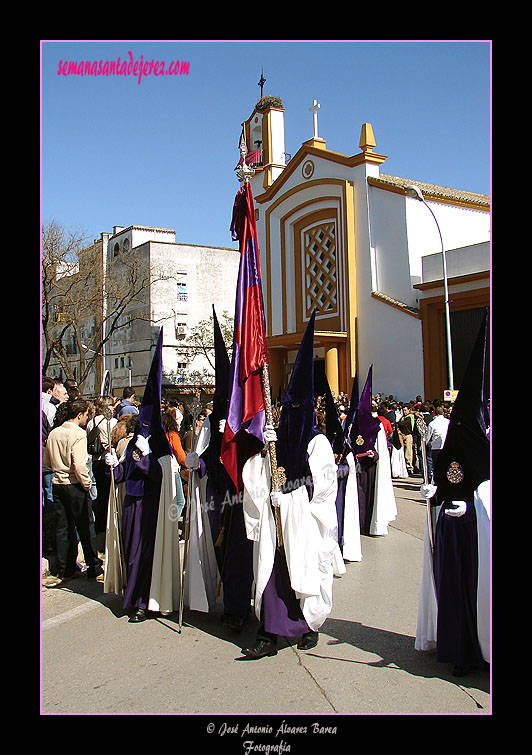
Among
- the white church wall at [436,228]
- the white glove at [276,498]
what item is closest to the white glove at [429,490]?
the white glove at [276,498]

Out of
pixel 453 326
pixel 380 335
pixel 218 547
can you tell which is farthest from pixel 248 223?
pixel 380 335

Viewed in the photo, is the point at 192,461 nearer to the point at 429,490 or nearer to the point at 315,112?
the point at 429,490

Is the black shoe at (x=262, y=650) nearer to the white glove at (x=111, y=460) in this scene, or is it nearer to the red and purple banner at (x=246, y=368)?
the red and purple banner at (x=246, y=368)

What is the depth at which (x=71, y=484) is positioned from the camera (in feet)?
21.9

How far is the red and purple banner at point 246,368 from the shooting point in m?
5.16

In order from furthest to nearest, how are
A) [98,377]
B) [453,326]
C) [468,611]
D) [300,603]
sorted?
[98,377]
[453,326]
[300,603]
[468,611]

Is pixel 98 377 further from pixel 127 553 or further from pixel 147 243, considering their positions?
pixel 127 553

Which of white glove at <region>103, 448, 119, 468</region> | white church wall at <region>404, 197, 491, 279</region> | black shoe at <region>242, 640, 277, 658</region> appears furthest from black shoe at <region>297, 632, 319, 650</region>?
white church wall at <region>404, 197, 491, 279</region>

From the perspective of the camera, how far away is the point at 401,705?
3908 mm

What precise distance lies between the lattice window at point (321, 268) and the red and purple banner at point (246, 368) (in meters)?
23.7

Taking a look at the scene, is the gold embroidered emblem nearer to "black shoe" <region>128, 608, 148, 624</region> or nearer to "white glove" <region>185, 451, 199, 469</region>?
"white glove" <region>185, 451, 199, 469</region>

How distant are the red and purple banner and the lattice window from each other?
23.7m

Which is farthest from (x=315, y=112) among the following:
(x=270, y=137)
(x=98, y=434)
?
(x=98, y=434)

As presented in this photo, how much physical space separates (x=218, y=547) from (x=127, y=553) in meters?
0.85
